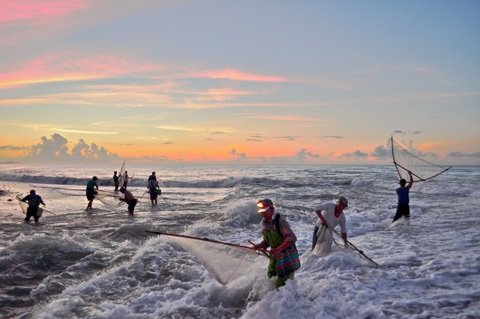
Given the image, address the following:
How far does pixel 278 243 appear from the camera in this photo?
6.33 metres

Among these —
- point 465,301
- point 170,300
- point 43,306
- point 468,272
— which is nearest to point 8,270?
point 43,306

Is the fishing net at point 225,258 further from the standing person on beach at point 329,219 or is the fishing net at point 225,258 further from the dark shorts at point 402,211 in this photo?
A: the dark shorts at point 402,211

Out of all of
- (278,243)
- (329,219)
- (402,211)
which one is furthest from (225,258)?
(402,211)

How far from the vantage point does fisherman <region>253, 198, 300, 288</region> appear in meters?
6.15

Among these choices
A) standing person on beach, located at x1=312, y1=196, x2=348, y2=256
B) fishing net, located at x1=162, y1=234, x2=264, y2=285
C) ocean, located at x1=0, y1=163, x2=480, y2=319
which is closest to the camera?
ocean, located at x1=0, y1=163, x2=480, y2=319

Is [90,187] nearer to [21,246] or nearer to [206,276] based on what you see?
[21,246]

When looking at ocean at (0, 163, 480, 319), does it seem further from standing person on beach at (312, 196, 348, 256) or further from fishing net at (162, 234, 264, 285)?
standing person on beach at (312, 196, 348, 256)

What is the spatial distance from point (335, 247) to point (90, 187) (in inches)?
651

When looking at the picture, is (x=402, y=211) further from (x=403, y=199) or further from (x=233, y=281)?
(x=233, y=281)

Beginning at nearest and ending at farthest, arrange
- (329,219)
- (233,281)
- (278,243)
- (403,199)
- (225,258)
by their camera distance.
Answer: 1. (278,243)
2. (225,258)
3. (233,281)
4. (329,219)
5. (403,199)

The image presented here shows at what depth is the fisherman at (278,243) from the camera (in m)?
6.15

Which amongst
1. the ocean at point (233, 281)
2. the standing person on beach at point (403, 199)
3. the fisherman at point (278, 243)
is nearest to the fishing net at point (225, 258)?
the ocean at point (233, 281)

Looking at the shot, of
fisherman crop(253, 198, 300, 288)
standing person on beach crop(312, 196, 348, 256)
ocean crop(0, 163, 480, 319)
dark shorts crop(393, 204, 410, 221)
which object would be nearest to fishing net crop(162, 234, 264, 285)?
ocean crop(0, 163, 480, 319)

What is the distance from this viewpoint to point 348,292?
294 inches
